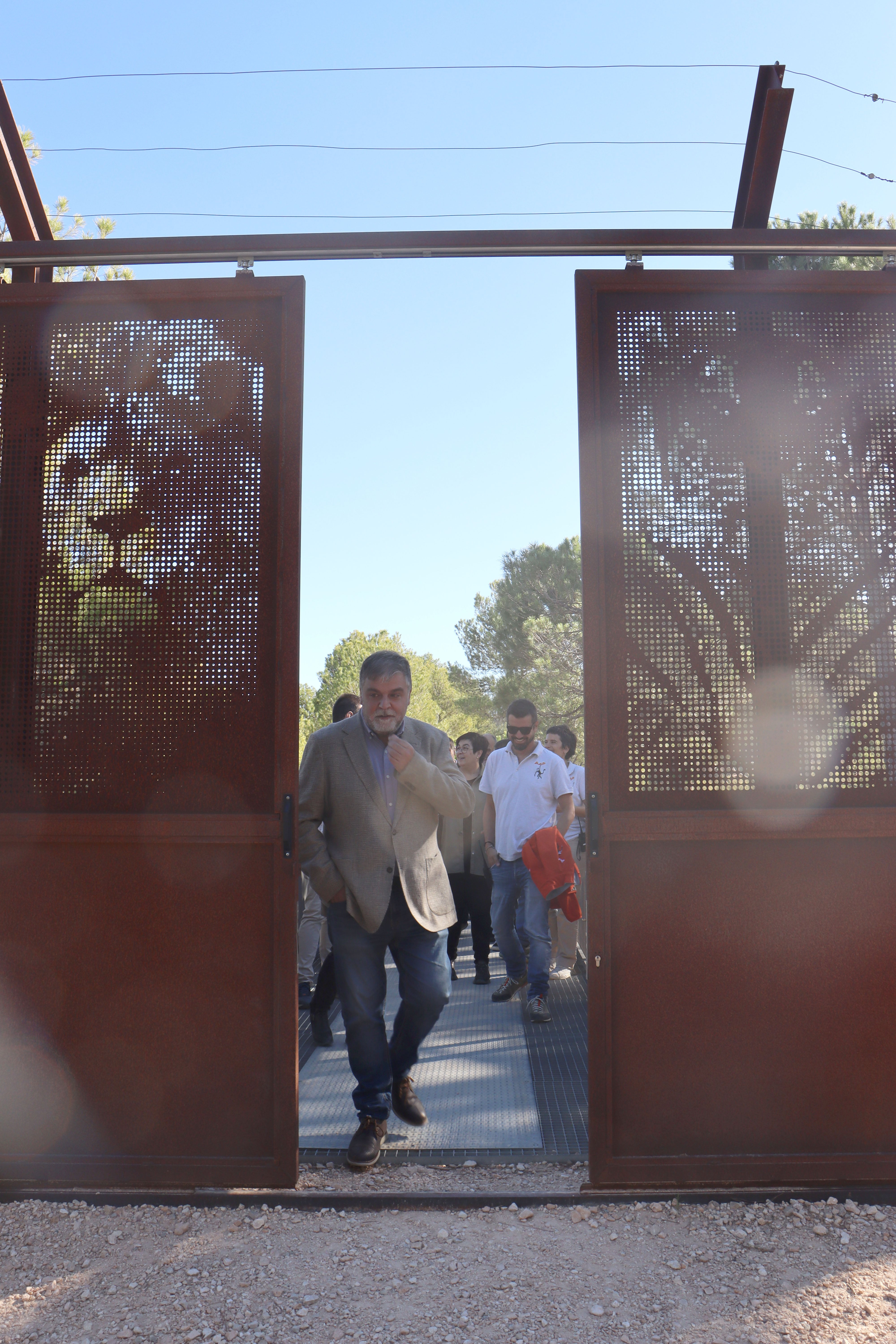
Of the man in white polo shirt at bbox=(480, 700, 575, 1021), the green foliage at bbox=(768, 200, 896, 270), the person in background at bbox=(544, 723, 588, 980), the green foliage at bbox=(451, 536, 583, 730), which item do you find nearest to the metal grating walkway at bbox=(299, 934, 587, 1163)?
the man in white polo shirt at bbox=(480, 700, 575, 1021)

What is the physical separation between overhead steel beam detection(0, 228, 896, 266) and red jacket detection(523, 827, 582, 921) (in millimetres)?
3788

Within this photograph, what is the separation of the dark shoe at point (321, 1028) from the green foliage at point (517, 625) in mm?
33216

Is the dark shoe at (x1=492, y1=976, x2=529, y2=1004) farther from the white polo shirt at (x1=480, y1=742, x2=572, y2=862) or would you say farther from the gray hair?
the gray hair

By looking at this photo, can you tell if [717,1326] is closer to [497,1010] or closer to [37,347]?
[497,1010]

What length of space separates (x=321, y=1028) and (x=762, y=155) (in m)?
5.06

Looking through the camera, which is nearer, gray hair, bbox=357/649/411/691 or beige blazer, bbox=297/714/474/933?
beige blazer, bbox=297/714/474/933

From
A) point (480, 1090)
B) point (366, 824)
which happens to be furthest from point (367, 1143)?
point (366, 824)

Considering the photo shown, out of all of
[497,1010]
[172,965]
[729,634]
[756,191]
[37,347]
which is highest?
[756,191]

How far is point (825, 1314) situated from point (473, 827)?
548 cm

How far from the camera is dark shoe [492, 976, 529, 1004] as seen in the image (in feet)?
21.9

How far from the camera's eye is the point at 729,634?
3.72 meters

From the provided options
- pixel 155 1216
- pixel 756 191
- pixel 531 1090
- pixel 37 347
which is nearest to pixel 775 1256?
pixel 531 1090

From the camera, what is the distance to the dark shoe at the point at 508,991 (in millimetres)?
6688

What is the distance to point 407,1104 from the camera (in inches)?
165
